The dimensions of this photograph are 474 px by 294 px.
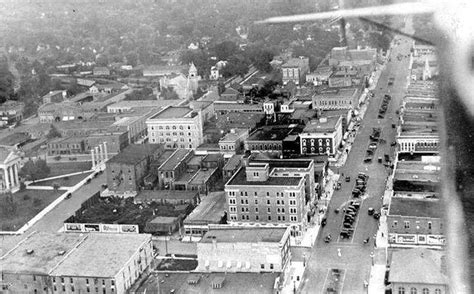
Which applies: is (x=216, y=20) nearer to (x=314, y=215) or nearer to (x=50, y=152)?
(x=50, y=152)

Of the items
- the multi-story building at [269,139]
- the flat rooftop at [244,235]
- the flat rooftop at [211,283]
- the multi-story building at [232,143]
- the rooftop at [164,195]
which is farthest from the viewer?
the multi-story building at [232,143]

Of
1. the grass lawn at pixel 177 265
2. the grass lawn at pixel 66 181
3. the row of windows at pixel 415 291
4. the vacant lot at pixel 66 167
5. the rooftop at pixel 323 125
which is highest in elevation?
the rooftop at pixel 323 125

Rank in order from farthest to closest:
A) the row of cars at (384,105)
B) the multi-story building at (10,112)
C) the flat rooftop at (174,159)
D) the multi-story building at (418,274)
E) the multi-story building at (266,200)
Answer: the multi-story building at (10,112) < the row of cars at (384,105) < the flat rooftop at (174,159) < the multi-story building at (266,200) < the multi-story building at (418,274)

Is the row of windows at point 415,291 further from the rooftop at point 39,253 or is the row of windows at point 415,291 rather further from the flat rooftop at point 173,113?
the flat rooftop at point 173,113

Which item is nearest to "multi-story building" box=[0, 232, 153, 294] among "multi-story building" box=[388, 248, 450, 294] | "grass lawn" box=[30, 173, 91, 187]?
"multi-story building" box=[388, 248, 450, 294]

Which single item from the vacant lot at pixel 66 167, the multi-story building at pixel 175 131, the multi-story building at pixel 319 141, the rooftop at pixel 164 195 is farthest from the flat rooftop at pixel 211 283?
the multi-story building at pixel 175 131

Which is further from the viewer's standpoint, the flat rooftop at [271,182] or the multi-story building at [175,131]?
the multi-story building at [175,131]

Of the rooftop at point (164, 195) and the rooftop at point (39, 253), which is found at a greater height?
the rooftop at point (39, 253)
